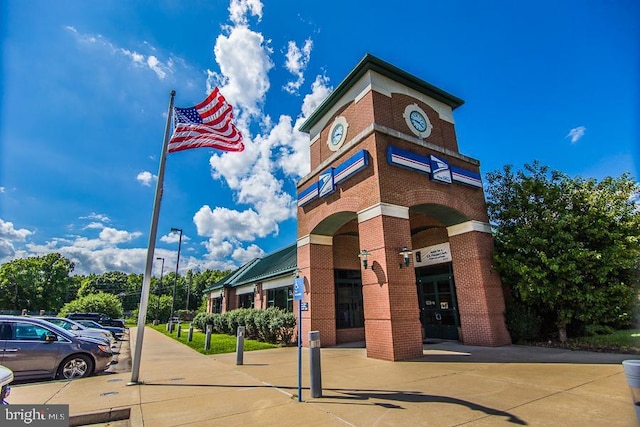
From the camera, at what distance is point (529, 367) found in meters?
8.04

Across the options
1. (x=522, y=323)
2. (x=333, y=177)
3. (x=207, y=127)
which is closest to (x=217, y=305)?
(x=333, y=177)

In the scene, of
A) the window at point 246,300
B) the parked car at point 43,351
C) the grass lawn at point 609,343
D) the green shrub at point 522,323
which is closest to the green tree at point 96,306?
the window at point 246,300

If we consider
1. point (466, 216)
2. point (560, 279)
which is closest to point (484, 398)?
point (560, 279)

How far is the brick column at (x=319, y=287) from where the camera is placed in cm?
1411

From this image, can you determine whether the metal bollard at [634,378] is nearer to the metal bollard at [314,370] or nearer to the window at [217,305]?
the metal bollard at [314,370]

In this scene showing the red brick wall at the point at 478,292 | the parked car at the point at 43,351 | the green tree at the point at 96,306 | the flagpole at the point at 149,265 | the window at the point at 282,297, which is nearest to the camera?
the flagpole at the point at 149,265

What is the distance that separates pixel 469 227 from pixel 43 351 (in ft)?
47.3

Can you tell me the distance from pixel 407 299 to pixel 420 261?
6101 mm

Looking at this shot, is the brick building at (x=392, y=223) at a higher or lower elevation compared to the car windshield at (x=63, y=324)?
higher

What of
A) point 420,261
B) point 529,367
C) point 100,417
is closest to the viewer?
point 100,417

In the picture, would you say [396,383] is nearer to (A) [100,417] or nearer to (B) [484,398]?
(B) [484,398]

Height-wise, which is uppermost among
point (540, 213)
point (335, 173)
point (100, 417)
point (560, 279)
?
point (335, 173)

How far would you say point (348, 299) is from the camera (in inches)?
646

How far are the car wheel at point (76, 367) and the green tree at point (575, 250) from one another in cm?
1399
